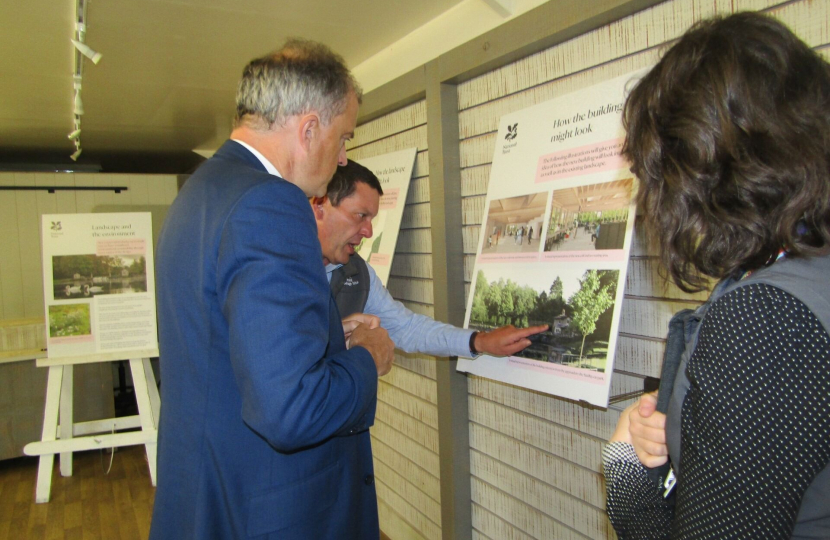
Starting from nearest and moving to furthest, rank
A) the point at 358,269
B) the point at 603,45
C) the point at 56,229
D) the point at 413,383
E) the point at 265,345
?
the point at 265,345 < the point at 603,45 < the point at 358,269 < the point at 413,383 < the point at 56,229

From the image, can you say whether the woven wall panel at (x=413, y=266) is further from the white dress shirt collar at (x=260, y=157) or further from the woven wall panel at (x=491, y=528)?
the white dress shirt collar at (x=260, y=157)

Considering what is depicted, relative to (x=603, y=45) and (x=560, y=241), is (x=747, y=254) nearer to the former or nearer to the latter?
(x=560, y=241)

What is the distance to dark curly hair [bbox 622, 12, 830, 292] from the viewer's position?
656 mm

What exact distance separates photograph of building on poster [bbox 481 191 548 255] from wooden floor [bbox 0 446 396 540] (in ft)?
7.53

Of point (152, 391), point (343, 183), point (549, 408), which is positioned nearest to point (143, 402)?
point (152, 391)

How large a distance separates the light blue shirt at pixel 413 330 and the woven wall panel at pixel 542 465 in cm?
49

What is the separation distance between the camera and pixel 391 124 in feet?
9.83

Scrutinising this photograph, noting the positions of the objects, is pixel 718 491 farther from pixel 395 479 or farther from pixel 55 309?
pixel 55 309

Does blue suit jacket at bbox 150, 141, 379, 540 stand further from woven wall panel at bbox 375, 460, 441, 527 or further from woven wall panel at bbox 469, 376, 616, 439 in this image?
woven wall panel at bbox 375, 460, 441, 527

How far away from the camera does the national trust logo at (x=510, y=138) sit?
74.9 inches

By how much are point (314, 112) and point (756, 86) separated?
906 mm

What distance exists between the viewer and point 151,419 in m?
4.22

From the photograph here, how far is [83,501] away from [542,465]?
12.4 ft

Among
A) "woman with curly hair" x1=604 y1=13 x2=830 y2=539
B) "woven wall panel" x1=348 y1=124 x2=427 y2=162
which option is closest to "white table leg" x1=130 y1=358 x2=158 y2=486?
"woven wall panel" x1=348 y1=124 x2=427 y2=162
